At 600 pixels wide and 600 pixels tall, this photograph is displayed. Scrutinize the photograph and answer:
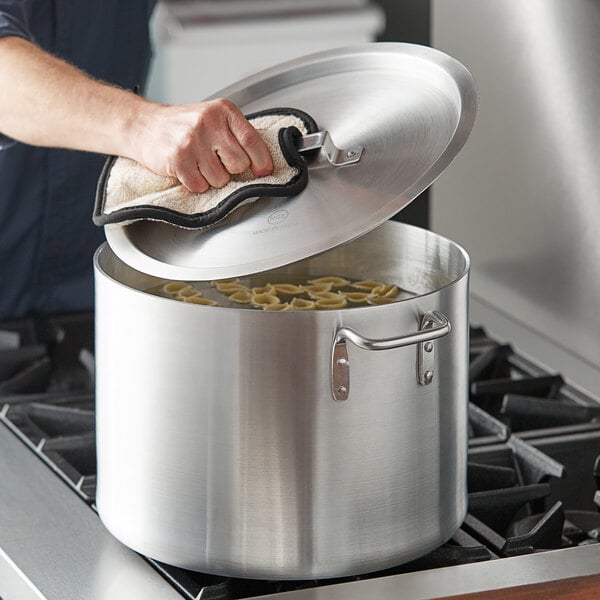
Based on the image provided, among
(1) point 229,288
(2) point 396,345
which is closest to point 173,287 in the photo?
→ (1) point 229,288

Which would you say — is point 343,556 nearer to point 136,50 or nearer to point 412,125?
point 412,125

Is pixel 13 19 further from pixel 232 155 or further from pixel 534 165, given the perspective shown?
pixel 534 165

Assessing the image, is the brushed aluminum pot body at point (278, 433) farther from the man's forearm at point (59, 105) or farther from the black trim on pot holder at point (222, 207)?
the man's forearm at point (59, 105)

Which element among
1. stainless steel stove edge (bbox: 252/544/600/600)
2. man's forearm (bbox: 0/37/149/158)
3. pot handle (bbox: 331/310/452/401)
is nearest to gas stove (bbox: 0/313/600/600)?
stainless steel stove edge (bbox: 252/544/600/600)

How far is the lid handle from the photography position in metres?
0.86

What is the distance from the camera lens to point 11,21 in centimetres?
114

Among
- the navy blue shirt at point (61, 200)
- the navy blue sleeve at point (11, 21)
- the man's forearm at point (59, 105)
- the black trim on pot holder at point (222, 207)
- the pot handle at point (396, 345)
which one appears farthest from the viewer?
the navy blue shirt at point (61, 200)

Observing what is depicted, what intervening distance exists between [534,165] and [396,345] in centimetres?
65

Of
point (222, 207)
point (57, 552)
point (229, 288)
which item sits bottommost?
point (57, 552)

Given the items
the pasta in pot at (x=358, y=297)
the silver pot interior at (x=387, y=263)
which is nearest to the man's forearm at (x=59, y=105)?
the silver pot interior at (x=387, y=263)

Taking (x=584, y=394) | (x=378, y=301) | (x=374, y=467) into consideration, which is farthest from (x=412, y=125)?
(x=584, y=394)

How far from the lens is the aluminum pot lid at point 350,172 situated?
78cm

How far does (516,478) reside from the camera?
99cm

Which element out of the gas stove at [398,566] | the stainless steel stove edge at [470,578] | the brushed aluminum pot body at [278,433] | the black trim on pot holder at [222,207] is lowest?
the gas stove at [398,566]
